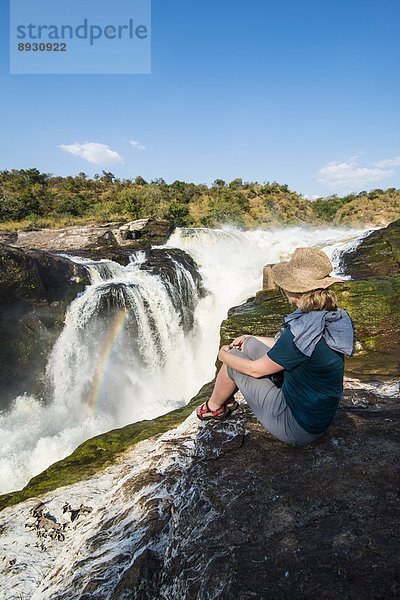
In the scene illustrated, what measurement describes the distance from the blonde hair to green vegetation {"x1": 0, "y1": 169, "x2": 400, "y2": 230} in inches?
769

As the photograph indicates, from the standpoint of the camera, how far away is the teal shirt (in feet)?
6.33

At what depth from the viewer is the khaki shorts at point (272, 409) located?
218 cm

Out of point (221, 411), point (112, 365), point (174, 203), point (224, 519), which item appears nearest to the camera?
point (224, 519)

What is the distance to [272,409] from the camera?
7.40 feet

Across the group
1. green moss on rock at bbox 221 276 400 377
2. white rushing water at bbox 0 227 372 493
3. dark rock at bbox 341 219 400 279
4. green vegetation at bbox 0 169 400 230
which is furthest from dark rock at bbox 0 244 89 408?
green vegetation at bbox 0 169 400 230

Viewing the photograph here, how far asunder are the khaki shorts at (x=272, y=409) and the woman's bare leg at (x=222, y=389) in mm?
151

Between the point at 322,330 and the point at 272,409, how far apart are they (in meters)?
0.70

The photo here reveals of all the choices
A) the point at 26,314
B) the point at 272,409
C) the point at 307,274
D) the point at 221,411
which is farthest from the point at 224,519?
the point at 26,314

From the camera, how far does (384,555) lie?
140 cm

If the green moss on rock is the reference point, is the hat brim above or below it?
above

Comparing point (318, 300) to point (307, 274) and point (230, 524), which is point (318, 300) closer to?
point (307, 274)

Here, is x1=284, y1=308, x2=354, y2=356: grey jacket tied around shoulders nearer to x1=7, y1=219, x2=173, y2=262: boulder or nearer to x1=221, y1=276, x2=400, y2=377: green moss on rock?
x1=221, y1=276, x2=400, y2=377: green moss on rock

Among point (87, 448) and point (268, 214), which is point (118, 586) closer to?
point (87, 448)

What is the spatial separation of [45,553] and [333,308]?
→ 2.28 m
